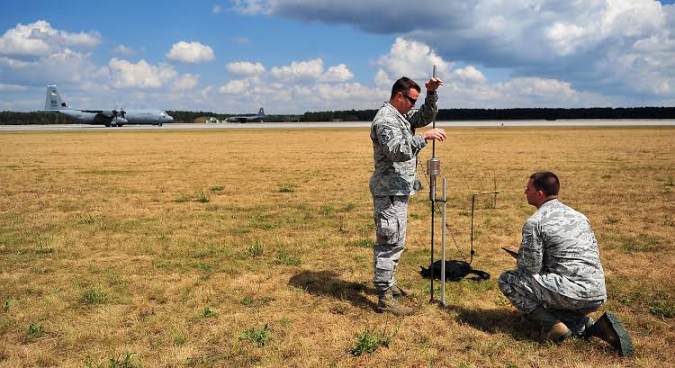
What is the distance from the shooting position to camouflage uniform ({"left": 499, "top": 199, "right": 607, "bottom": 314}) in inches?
193

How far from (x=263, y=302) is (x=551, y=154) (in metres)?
25.2

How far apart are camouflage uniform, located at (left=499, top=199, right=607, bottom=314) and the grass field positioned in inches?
20.8

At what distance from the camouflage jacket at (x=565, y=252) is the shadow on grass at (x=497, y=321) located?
2.55ft

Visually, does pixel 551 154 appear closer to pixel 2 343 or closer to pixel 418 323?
pixel 418 323

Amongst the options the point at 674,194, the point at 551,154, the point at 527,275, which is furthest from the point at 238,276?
the point at 551,154

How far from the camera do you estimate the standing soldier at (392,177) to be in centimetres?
569

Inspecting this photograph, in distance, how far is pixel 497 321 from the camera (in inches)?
230

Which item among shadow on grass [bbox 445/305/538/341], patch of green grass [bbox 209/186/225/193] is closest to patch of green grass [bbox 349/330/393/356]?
shadow on grass [bbox 445/305/538/341]

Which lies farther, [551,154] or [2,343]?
[551,154]

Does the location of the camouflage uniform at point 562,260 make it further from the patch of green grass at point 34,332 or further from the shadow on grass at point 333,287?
the patch of green grass at point 34,332

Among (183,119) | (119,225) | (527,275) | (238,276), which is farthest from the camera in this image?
(183,119)

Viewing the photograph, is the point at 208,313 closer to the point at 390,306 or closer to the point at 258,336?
the point at 258,336

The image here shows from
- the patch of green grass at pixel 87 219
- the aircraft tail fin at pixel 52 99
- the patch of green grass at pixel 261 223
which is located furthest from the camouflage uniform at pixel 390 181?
the aircraft tail fin at pixel 52 99

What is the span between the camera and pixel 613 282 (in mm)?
7145
